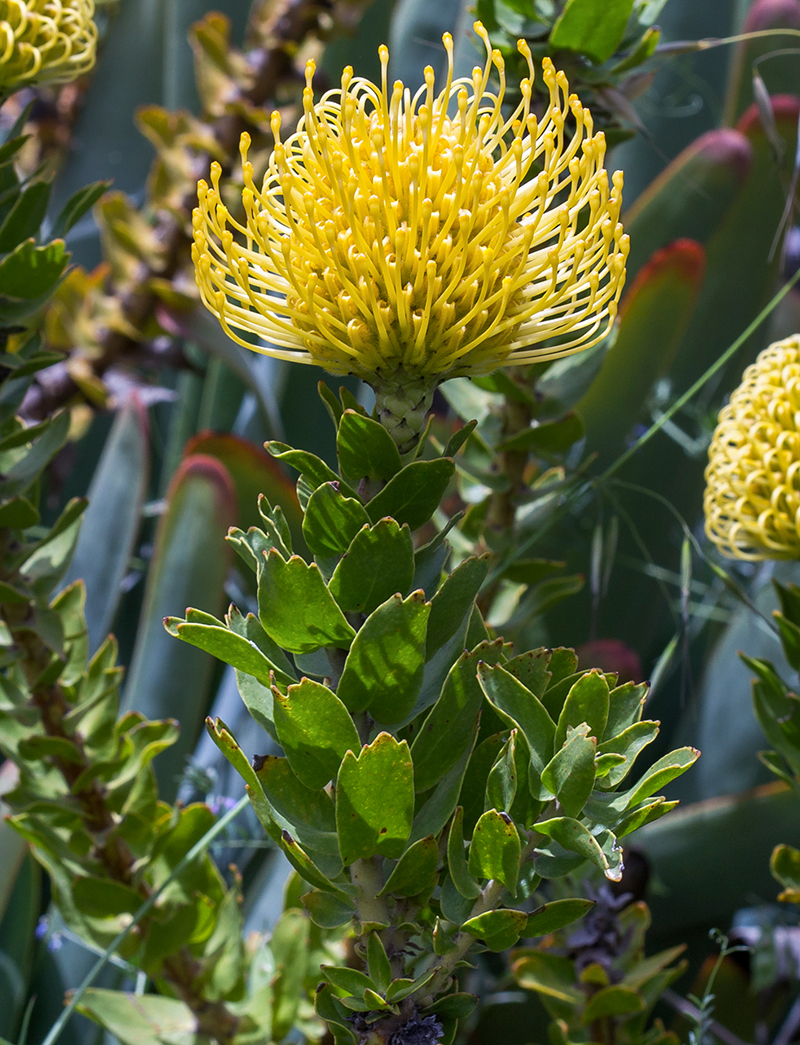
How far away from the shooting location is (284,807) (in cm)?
38

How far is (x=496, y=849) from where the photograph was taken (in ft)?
1.15

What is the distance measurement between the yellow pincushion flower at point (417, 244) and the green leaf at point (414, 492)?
4 centimetres

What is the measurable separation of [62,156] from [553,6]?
3.74ft

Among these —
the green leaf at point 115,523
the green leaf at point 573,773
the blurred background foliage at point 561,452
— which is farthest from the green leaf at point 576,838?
the green leaf at point 115,523

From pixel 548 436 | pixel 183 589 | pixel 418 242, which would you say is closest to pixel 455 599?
pixel 418 242

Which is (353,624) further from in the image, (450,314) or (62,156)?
(62,156)

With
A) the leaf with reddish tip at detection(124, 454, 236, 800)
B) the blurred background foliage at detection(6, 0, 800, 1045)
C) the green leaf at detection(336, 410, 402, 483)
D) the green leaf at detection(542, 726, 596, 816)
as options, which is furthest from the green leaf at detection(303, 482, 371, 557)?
the leaf with reddish tip at detection(124, 454, 236, 800)

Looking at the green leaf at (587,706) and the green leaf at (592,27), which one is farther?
the green leaf at (592,27)

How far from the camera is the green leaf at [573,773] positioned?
337 millimetres

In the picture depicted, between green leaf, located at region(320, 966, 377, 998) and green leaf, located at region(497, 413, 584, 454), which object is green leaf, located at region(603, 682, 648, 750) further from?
green leaf, located at region(497, 413, 584, 454)

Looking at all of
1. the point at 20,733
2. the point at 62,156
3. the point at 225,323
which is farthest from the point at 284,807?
the point at 62,156

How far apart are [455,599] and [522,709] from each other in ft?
0.17

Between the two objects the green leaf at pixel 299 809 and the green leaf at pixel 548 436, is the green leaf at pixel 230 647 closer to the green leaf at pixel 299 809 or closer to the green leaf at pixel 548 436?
the green leaf at pixel 299 809

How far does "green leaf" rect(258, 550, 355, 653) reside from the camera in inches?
13.9
